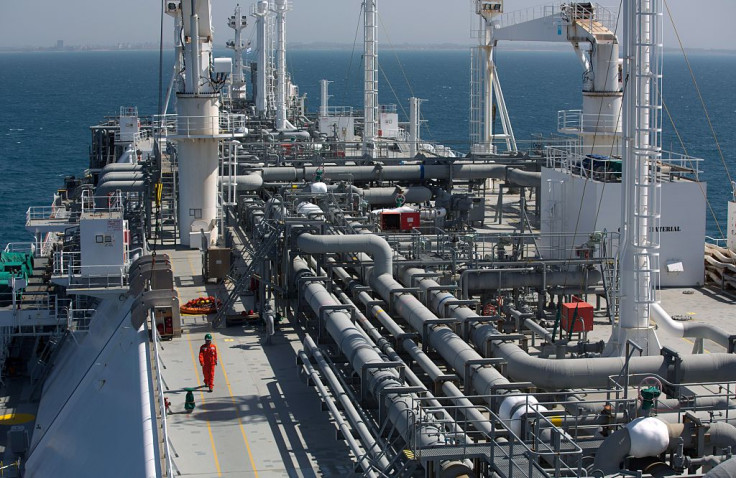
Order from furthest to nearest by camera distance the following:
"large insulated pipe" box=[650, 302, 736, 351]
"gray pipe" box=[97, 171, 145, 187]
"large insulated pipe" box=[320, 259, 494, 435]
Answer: "gray pipe" box=[97, 171, 145, 187] < "large insulated pipe" box=[650, 302, 736, 351] < "large insulated pipe" box=[320, 259, 494, 435]

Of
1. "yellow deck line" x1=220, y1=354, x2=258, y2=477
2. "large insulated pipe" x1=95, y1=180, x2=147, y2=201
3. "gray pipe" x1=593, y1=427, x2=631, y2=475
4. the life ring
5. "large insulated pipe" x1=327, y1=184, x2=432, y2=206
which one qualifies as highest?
"large insulated pipe" x1=95, y1=180, x2=147, y2=201

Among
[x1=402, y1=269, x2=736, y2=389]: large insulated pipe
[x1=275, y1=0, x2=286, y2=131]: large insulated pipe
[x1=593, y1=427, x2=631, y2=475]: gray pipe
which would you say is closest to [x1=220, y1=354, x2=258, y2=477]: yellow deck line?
[x1=402, y1=269, x2=736, y2=389]: large insulated pipe

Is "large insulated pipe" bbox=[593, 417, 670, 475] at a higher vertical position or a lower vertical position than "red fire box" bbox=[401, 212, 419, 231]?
lower

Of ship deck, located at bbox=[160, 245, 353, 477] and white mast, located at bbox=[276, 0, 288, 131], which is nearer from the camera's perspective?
ship deck, located at bbox=[160, 245, 353, 477]

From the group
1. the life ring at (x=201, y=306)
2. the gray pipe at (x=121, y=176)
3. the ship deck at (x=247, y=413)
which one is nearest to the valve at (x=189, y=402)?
the ship deck at (x=247, y=413)

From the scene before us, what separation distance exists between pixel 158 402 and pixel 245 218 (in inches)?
751

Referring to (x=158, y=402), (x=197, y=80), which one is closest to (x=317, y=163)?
(x=197, y=80)

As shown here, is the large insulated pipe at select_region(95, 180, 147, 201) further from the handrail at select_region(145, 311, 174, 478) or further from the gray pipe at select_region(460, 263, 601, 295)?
the gray pipe at select_region(460, 263, 601, 295)

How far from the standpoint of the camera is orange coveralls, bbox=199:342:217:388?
2402cm

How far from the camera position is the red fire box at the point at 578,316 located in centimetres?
2647

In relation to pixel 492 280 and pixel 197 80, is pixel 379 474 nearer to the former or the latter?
pixel 492 280

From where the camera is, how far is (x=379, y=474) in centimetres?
1833

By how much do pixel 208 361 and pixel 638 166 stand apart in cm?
1014

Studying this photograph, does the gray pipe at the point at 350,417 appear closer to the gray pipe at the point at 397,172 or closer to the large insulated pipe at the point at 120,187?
the large insulated pipe at the point at 120,187
